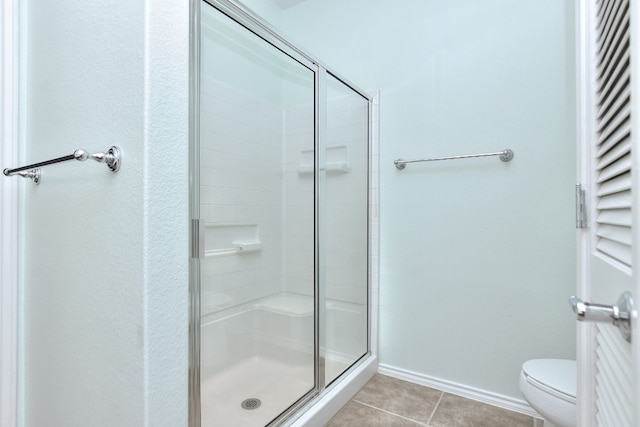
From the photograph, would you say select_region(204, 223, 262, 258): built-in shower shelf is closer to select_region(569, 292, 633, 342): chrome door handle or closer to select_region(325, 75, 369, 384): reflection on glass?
select_region(325, 75, 369, 384): reflection on glass

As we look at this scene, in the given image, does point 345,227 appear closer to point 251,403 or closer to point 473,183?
point 473,183

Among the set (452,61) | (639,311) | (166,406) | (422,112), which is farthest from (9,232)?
(452,61)

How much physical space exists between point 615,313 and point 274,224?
4.47ft

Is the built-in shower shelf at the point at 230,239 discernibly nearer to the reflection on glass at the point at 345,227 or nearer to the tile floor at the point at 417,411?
the reflection on glass at the point at 345,227

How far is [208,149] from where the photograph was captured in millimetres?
1236

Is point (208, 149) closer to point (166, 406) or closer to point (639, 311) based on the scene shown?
point (166, 406)

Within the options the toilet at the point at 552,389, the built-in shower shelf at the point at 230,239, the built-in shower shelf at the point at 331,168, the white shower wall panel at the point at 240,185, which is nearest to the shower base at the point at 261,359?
the white shower wall panel at the point at 240,185

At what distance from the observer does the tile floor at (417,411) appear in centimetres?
160

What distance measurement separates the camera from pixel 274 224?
A: 5.49 feet

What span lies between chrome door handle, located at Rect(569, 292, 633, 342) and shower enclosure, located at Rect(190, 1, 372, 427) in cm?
96

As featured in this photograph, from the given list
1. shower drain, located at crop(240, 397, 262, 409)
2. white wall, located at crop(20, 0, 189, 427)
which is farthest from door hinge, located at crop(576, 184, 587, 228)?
shower drain, located at crop(240, 397, 262, 409)

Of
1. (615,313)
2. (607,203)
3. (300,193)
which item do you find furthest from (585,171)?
(300,193)

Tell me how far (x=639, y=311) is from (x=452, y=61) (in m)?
1.79

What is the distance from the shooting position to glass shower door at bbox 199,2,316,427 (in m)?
1.26
